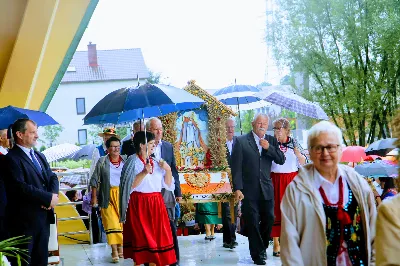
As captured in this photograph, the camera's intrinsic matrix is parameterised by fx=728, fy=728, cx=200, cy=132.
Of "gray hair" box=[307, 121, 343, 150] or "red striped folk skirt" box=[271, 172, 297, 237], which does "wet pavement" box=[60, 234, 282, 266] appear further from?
"gray hair" box=[307, 121, 343, 150]

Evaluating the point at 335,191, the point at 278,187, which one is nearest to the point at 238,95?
the point at 278,187

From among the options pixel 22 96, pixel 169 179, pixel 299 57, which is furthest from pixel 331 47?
pixel 169 179

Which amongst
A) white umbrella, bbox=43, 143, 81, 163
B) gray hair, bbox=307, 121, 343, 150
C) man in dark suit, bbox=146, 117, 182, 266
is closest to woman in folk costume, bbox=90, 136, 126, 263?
man in dark suit, bbox=146, 117, 182, 266

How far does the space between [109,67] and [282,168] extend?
62.9 metres

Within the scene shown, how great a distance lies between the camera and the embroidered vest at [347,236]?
4.93 meters

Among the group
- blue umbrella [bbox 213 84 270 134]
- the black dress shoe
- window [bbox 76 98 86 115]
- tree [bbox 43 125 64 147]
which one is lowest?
the black dress shoe

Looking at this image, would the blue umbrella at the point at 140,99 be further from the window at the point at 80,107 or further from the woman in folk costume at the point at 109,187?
the window at the point at 80,107

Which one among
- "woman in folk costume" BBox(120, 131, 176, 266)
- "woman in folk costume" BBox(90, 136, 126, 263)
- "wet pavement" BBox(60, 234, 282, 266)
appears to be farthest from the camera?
"woman in folk costume" BBox(90, 136, 126, 263)

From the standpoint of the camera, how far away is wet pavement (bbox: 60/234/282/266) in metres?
10.5

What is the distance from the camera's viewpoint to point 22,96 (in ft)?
49.3

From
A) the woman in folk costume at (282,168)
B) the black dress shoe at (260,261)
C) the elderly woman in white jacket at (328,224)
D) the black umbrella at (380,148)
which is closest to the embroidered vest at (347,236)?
the elderly woman in white jacket at (328,224)

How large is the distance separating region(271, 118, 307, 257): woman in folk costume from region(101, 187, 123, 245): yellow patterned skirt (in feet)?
→ 7.60

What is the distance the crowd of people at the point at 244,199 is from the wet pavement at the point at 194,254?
249 millimetres

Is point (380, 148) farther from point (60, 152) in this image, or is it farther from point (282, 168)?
point (60, 152)
